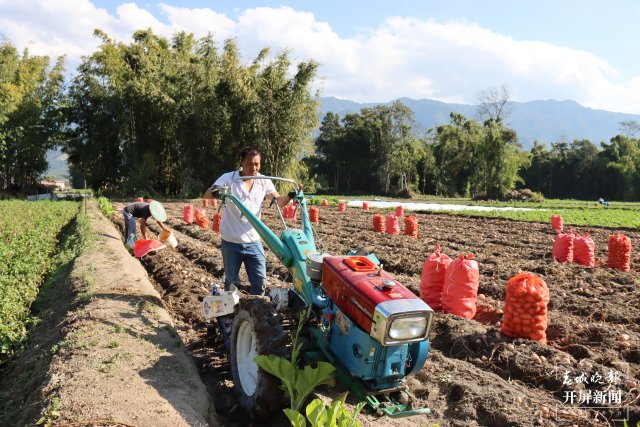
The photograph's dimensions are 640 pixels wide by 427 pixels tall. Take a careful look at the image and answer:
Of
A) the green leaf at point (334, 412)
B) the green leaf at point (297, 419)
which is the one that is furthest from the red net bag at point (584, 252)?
the green leaf at point (297, 419)

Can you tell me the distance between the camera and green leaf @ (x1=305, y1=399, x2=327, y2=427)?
7.78 ft

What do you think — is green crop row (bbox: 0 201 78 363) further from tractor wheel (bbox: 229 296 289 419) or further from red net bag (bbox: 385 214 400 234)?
red net bag (bbox: 385 214 400 234)

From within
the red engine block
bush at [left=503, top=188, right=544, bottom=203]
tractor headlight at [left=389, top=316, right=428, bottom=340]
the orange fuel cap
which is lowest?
tractor headlight at [left=389, top=316, right=428, bottom=340]

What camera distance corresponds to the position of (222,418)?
3596mm

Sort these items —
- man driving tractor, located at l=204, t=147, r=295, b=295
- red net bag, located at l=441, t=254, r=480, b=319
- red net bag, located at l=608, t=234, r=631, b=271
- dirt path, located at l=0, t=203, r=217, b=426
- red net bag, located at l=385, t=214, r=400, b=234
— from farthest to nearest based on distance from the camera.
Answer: red net bag, located at l=385, t=214, r=400, b=234
red net bag, located at l=608, t=234, r=631, b=271
red net bag, located at l=441, t=254, r=480, b=319
man driving tractor, located at l=204, t=147, r=295, b=295
dirt path, located at l=0, t=203, r=217, b=426

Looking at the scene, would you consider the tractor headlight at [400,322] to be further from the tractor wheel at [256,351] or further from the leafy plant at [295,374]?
the tractor wheel at [256,351]

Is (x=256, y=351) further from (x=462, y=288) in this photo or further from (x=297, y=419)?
(x=462, y=288)

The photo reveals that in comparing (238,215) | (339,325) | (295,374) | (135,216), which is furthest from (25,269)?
(339,325)

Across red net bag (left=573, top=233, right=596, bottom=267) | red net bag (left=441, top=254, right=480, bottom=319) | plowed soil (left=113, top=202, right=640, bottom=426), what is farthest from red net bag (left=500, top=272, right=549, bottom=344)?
red net bag (left=573, top=233, right=596, bottom=267)

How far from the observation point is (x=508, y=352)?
452 centimetres

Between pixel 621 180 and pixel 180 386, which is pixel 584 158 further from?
pixel 180 386

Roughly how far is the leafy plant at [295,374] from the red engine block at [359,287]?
347 mm

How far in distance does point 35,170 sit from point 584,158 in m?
49.2

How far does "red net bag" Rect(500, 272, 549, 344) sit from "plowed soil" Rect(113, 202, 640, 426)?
142 mm
